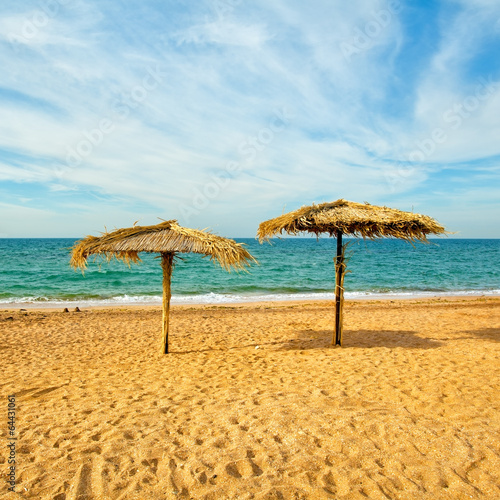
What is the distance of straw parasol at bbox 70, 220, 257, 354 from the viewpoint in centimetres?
614

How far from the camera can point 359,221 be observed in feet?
20.1

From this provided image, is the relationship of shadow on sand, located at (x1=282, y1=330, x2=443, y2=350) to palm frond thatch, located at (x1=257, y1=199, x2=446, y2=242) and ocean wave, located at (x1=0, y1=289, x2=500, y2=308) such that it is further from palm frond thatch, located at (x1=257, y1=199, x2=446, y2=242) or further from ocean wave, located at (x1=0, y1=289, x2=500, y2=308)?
ocean wave, located at (x1=0, y1=289, x2=500, y2=308)

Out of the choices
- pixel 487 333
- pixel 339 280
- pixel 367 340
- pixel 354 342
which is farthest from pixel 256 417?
pixel 487 333

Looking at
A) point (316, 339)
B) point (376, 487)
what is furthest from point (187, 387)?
point (316, 339)

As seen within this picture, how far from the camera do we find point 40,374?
5.82 m

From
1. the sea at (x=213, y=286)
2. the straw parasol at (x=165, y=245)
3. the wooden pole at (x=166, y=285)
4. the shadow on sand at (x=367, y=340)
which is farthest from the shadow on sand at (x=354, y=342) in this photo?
the sea at (x=213, y=286)

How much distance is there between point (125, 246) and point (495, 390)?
6.03 meters

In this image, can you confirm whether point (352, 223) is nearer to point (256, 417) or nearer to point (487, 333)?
point (256, 417)

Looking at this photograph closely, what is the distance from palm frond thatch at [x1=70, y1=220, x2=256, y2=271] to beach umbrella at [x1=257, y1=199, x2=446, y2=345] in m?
1.08

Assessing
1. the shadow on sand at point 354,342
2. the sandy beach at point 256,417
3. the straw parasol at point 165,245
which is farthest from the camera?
the shadow on sand at point 354,342

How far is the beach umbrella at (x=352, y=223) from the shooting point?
619 centimetres

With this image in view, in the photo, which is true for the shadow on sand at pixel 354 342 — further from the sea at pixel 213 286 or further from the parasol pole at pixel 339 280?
the sea at pixel 213 286

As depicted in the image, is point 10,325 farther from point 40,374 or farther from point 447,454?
point 447,454

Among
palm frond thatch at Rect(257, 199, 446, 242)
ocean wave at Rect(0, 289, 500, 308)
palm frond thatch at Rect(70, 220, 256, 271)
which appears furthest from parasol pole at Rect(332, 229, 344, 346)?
ocean wave at Rect(0, 289, 500, 308)
